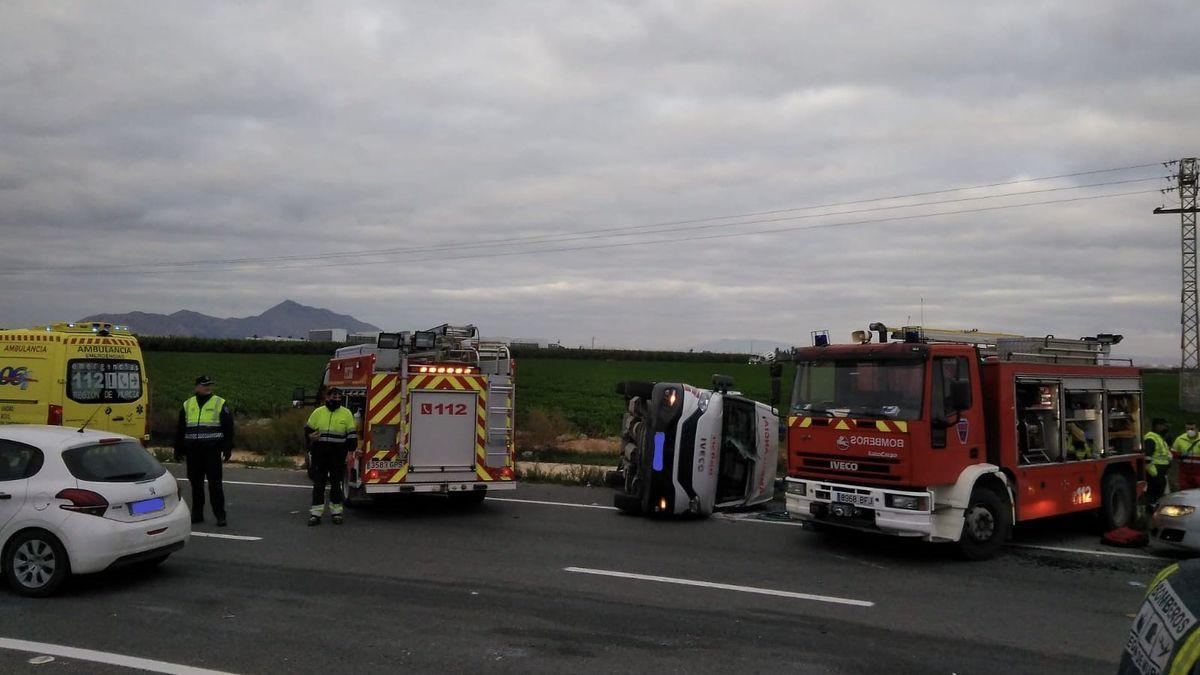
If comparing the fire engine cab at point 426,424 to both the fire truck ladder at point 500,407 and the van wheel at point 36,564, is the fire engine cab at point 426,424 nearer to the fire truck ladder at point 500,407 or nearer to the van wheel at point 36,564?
the fire truck ladder at point 500,407

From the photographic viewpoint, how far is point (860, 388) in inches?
401

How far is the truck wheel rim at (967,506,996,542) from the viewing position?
9.98 m

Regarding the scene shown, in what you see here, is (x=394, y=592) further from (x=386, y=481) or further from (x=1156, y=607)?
(x=1156, y=607)

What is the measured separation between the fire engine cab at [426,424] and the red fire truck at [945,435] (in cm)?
428

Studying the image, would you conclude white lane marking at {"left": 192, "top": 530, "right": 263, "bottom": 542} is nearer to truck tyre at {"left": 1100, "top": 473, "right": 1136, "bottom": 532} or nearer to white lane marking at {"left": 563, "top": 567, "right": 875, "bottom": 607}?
white lane marking at {"left": 563, "top": 567, "right": 875, "bottom": 607}

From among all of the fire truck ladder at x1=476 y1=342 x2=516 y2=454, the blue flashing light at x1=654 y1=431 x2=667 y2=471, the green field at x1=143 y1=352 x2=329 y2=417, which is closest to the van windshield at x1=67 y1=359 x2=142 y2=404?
the fire truck ladder at x1=476 y1=342 x2=516 y2=454

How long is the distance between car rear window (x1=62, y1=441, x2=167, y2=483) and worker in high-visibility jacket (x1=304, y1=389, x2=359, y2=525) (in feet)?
9.69

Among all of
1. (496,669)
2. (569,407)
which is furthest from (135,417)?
(569,407)

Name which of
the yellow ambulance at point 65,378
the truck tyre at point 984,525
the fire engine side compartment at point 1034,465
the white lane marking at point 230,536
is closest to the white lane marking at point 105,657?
the white lane marking at point 230,536

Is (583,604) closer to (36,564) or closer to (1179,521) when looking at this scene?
(36,564)

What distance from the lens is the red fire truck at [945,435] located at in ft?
31.7

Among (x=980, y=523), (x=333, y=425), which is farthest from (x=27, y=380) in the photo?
(x=980, y=523)

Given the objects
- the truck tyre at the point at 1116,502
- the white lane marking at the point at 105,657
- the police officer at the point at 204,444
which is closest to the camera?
the white lane marking at the point at 105,657

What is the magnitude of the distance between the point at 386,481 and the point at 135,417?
15.8ft
